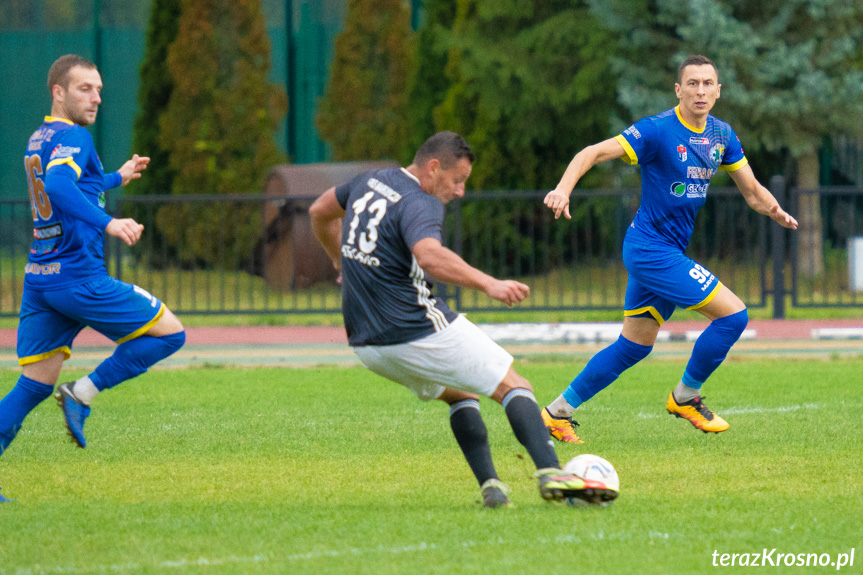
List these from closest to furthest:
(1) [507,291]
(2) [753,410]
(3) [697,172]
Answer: (1) [507,291], (3) [697,172], (2) [753,410]

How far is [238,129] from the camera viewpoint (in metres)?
20.5

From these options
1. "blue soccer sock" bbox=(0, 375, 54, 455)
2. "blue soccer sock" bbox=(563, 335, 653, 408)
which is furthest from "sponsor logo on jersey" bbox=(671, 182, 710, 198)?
"blue soccer sock" bbox=(0, 375, 54, 455)

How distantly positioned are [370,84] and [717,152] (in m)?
16.0

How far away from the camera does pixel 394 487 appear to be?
18.5ft

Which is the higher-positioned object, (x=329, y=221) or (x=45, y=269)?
(x=329, y=221)

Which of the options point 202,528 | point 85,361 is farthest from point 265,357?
point 202,528

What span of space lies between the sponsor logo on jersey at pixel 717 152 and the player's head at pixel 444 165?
2330 mm

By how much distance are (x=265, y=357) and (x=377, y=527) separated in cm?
687

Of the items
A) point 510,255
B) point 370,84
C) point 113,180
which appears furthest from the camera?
point 370,84

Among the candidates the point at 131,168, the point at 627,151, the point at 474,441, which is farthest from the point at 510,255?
the point at 474,441

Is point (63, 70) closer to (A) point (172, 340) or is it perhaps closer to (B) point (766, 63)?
(A) point (172, 340)

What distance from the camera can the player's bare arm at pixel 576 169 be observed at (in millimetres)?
5414

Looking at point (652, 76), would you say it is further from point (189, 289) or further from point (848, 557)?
point (848, 557)

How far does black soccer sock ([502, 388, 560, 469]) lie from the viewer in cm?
489
